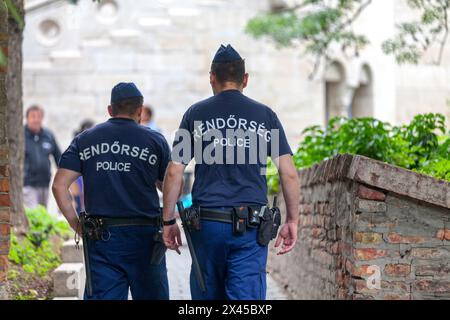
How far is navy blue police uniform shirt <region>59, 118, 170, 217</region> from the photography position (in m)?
7.26

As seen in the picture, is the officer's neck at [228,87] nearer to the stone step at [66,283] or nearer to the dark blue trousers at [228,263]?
the dark blue trousers at [228,263]

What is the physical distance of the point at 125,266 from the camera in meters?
7.21

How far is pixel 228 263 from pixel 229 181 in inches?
19.0

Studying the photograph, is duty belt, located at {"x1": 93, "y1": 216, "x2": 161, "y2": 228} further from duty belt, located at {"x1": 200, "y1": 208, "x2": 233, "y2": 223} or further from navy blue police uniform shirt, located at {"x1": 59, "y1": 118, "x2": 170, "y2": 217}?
duty belt, located at {"x1": 200, "y1": 208, "x2": 233, "y2": 223}

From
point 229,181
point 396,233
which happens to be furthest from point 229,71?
point 396,233

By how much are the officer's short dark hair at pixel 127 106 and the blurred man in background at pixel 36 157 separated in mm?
7783

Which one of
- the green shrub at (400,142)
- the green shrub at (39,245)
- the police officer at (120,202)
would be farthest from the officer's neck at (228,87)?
the green shrub at (39,245)

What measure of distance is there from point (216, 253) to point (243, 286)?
0.25 m

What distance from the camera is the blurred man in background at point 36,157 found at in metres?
15.3

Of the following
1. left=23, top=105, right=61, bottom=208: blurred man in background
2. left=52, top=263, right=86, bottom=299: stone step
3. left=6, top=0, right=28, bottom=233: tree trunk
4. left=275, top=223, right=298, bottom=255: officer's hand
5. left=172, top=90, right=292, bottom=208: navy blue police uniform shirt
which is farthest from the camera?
left=23, top=105, right=61, bottom=208: blurred man in background

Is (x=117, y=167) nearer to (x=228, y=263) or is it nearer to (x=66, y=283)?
(x=228, y=263)

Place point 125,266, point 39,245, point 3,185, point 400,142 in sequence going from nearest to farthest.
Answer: point 125,266 < point 3,185 < point 400,142 < point 39,245

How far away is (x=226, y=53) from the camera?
698 cm

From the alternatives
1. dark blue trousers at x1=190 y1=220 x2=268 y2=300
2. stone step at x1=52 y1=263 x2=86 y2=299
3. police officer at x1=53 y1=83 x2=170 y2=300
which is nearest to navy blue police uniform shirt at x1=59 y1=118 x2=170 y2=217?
police officer at x1=53 y1=83 x2=170 y2=300
